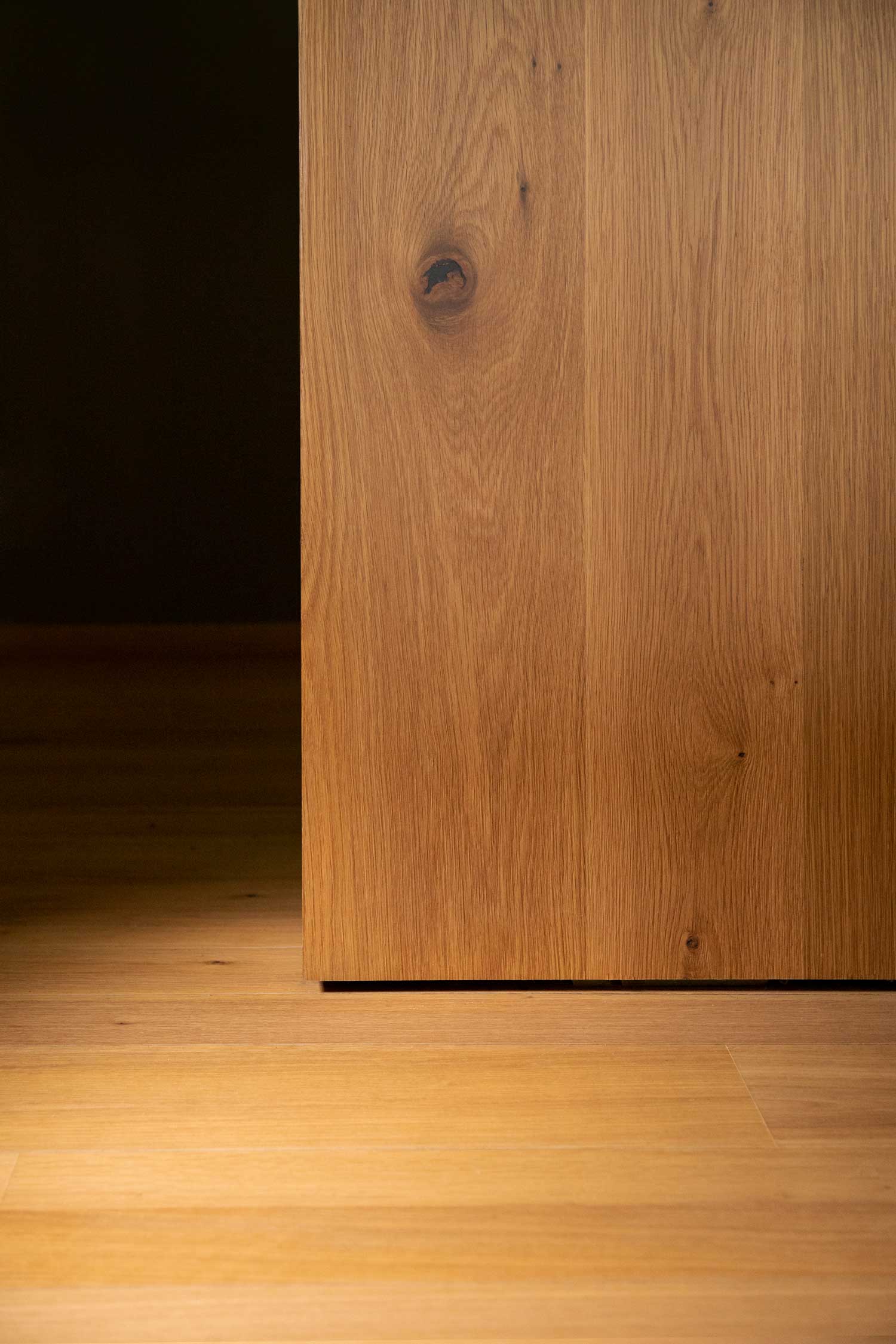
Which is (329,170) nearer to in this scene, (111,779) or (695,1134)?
(695,1134)

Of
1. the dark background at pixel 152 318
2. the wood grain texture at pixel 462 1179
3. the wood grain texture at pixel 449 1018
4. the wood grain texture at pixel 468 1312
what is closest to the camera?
the wood grain texture at pixel 468 1312

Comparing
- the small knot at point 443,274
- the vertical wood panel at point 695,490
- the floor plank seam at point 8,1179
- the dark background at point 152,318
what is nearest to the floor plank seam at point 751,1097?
the vertical wood panel at point 695,490

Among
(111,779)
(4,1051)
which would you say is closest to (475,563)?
(4,1051)

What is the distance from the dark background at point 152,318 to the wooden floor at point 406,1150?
2663 mm

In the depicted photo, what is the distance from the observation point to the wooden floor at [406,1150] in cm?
61

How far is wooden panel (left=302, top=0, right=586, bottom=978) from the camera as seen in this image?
0.95 metres

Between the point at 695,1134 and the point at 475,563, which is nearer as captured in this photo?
the point at 695,1134

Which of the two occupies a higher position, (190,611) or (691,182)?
(691,182)

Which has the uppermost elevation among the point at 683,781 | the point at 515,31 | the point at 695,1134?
the point at 515,31

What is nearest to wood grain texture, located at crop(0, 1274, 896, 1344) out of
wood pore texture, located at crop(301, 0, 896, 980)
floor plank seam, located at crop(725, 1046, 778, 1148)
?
floor plank seam, located at crop(725, 1046, 778, 1148)

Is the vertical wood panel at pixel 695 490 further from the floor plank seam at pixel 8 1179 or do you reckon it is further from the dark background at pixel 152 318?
the dark background at pixel 152 318

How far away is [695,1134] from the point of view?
0.78 meters

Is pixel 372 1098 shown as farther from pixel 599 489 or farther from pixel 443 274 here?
pixel 443 274

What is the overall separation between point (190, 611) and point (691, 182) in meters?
3.04
